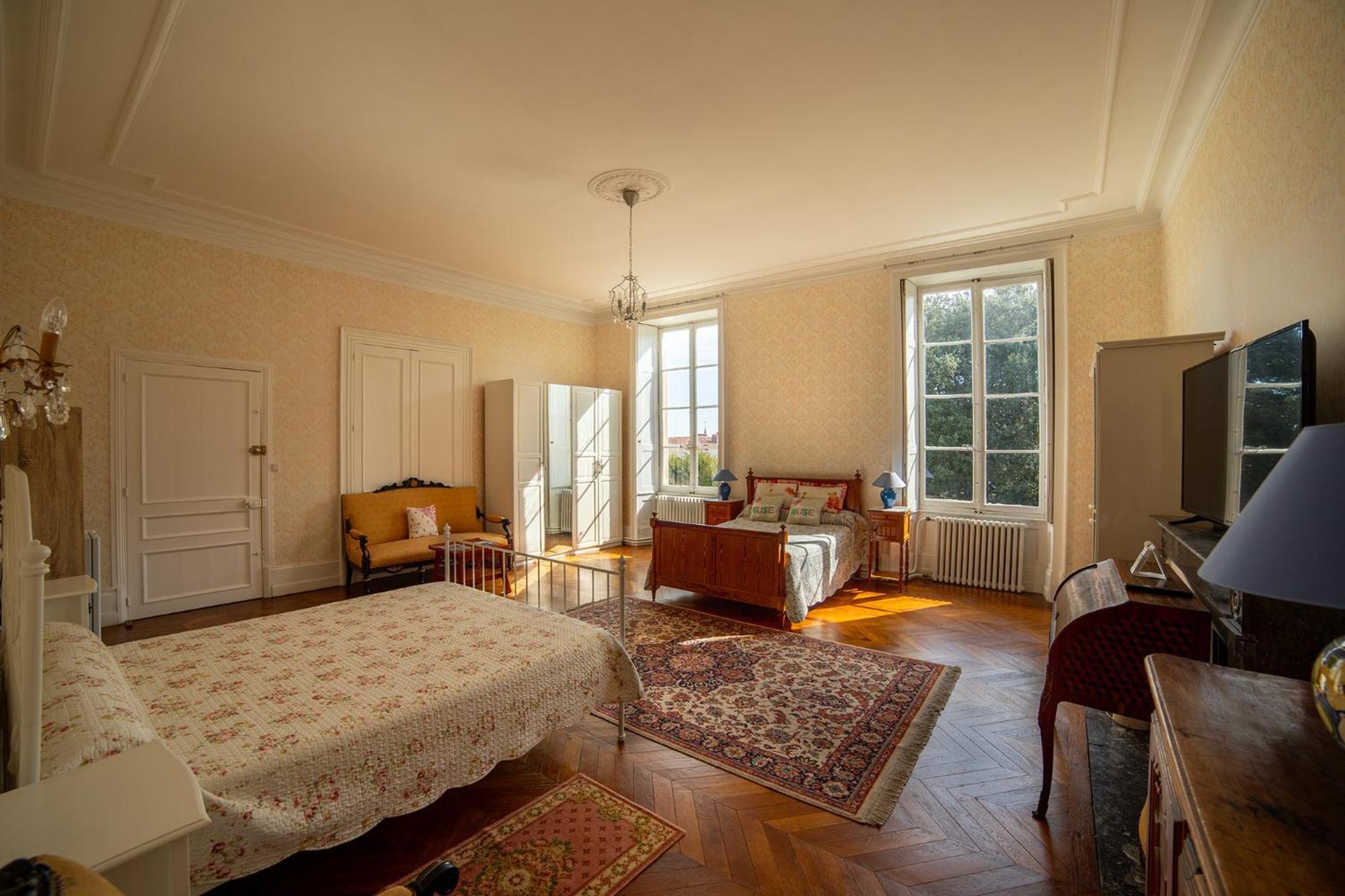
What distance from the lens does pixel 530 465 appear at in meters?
6.52

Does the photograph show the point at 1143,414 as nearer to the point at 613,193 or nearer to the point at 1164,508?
the point at 1164,508

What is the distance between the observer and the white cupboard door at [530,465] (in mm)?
6332

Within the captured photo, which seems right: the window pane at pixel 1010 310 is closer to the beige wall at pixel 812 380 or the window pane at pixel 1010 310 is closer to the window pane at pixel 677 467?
the beige wall at pixel 812 380

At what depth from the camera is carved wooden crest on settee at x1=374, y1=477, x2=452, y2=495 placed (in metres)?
5.65

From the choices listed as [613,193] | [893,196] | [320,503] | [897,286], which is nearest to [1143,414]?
[893,196]

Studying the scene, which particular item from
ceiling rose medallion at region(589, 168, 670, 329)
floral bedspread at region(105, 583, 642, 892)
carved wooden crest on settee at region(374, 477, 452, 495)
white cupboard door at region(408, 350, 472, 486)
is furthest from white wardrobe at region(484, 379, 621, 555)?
floral bedspread at region(105, 583, 642, 892)

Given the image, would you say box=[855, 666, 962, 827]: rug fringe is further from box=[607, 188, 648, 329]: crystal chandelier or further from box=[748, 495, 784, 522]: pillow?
box=[607, 188, 648, 329]: crystal chandelier

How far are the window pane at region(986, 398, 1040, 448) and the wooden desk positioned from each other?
446 centimetres

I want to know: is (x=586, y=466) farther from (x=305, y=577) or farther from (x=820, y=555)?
(x=820, y=555)

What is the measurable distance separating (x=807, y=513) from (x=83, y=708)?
16.1 feet

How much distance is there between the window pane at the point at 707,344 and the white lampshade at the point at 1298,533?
20.2 ft

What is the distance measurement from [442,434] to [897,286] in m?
4.94

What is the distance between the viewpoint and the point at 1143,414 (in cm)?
302

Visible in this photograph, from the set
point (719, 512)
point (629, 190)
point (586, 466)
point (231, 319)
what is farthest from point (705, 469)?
point (231, 319)
